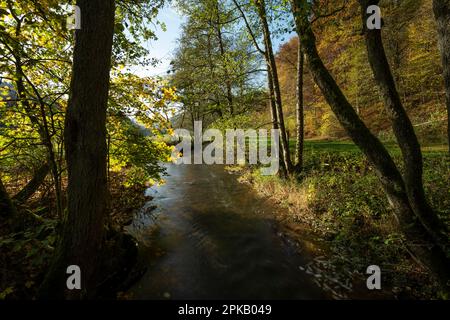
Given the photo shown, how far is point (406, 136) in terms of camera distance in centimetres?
374

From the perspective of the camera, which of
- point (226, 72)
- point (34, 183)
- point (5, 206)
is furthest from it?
point (226, 72)

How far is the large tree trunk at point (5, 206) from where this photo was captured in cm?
420

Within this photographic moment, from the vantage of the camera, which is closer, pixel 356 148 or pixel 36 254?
pixel 36 254

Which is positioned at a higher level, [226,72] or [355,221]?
[226,72]

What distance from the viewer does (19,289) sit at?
3.36m

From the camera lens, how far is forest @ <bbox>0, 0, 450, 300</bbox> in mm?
3230

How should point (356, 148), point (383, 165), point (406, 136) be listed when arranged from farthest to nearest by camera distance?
1. point (356, 148)
2. point (383, 165)
3. point (406, 136)

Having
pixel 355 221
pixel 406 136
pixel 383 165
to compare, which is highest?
pixel 406 136

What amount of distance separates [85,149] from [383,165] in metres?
4.68

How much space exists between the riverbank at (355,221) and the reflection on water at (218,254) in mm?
625

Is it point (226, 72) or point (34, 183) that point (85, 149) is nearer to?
point (34, 183)

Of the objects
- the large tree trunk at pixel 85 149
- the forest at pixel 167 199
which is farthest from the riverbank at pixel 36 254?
the large tree trunk at pixel 85 149

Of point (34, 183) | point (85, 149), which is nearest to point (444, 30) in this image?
point (85, 149)
